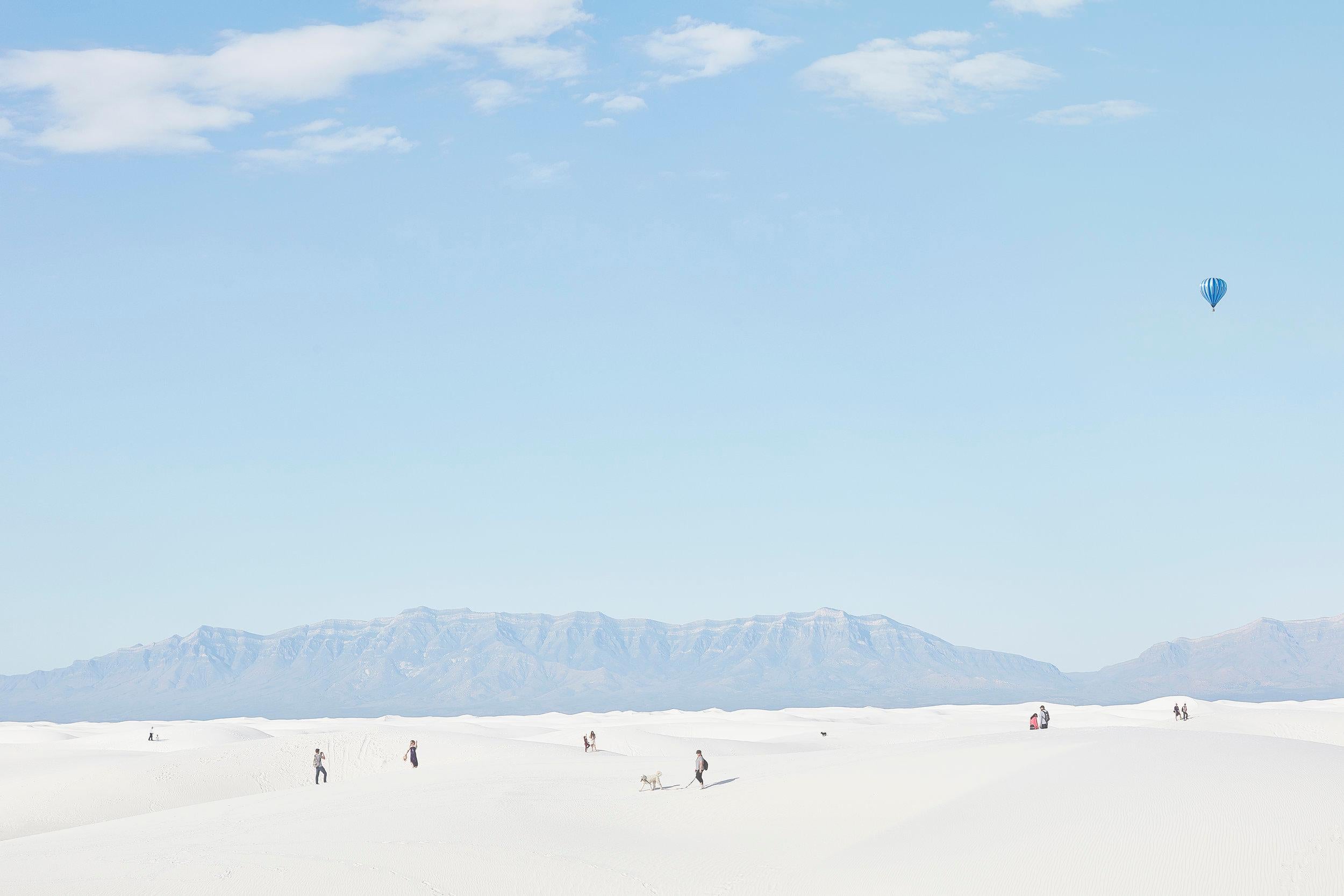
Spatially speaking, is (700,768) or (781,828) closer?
(781,828)

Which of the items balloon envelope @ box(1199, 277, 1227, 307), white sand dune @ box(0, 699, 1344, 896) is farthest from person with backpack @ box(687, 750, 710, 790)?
balloon envelope @ box(1199, 277, 1227, 307)

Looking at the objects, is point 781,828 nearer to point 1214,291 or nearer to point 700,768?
point 700,768

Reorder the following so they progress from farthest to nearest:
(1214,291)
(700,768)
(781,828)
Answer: (1214,291), (700,768), (781,828)

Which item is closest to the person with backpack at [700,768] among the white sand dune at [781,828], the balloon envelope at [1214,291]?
the white sand dune at [781,828]

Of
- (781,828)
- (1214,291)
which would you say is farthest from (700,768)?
(1214,291)

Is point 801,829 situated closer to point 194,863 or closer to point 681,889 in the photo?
point 681,889

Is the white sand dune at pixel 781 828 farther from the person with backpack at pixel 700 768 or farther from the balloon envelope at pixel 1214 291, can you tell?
the balloon envelope at pixel 1214 291

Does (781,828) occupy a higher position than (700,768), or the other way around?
(700,768)

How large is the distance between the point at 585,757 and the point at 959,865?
2513cm

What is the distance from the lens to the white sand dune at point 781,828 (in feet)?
87.5

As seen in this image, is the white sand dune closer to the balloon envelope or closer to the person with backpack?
the person with backpack

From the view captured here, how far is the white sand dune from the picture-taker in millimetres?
26656

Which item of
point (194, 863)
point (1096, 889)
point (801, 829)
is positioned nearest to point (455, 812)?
point (194, 863)

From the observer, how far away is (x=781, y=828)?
32.6m
